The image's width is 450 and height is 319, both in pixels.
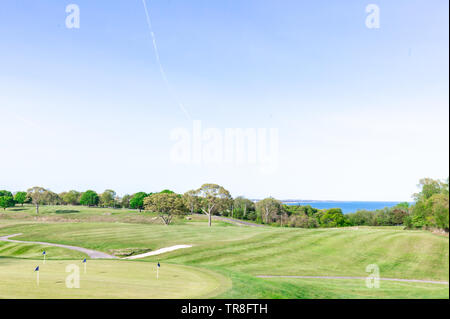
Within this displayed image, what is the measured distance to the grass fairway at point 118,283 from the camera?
13531 millimetres

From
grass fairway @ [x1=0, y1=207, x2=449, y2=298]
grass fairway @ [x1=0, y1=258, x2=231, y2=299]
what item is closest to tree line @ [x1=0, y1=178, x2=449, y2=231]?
grass fairway @ [x1=0, y1=207, x2=449, y2=298]

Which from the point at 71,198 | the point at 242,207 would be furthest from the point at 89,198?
the point at 242,207

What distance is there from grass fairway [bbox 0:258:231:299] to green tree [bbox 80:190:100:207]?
508 ft

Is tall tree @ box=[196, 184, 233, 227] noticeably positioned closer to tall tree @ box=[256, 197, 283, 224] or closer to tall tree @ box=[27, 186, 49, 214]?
tall tree @ box=[256, 197, 283, 224]

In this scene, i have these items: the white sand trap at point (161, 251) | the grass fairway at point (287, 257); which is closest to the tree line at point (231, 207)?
the grass fairway at point (287, 257)

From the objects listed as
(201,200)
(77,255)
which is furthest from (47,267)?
(201,200)

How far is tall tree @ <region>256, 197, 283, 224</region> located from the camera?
4513 inches

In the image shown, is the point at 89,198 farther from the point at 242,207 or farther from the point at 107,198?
the point at 242,207

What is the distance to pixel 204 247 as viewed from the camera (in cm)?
3741

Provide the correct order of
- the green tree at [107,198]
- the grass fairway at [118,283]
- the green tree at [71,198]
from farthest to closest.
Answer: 1. the green tree at [71,198]
2. the green tree at [107,198]
3. the grass fairway at [118,283]

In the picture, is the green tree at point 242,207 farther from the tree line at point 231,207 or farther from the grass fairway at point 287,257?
the grass fairway at point 287,257

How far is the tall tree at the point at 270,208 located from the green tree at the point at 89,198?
9585cm

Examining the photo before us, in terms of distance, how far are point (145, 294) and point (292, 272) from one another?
1806 centimetres

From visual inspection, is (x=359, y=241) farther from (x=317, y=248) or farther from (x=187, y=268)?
(x=187, y=268)
